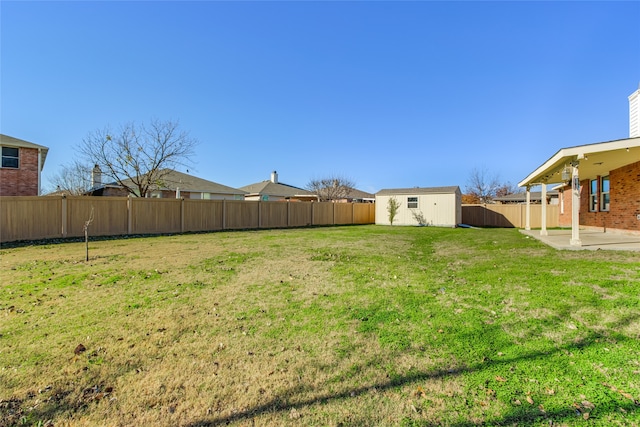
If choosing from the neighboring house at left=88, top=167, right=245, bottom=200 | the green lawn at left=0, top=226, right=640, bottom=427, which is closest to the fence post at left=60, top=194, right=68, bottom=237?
the green lawn at left=0, top=226, right=640, bottom=427

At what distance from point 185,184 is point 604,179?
2564cm

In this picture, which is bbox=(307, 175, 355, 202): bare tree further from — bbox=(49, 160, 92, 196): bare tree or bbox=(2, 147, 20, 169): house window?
bbox=(2, 147, 20, 169): house window

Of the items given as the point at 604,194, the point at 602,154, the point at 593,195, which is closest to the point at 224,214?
the point at 602,154

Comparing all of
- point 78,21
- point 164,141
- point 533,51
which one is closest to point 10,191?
point 164,141

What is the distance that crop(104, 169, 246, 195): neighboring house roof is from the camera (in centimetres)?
2088

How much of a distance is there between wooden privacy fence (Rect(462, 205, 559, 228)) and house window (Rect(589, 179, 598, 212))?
7200 millimetres

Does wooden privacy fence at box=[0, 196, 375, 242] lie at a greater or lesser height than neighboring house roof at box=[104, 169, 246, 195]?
lesser

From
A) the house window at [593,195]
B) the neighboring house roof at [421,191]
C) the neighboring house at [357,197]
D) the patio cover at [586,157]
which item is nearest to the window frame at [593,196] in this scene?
the house window at [593,195]

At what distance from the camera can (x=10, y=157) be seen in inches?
598

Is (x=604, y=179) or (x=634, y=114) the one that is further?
(x=604, y=179)

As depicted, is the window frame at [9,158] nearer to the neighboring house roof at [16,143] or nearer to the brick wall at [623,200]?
the neighboring house roof at [16,143]

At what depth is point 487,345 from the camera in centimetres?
291

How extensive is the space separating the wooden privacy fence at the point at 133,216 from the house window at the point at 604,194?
15.8m

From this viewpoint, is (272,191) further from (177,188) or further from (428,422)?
(428,422)
